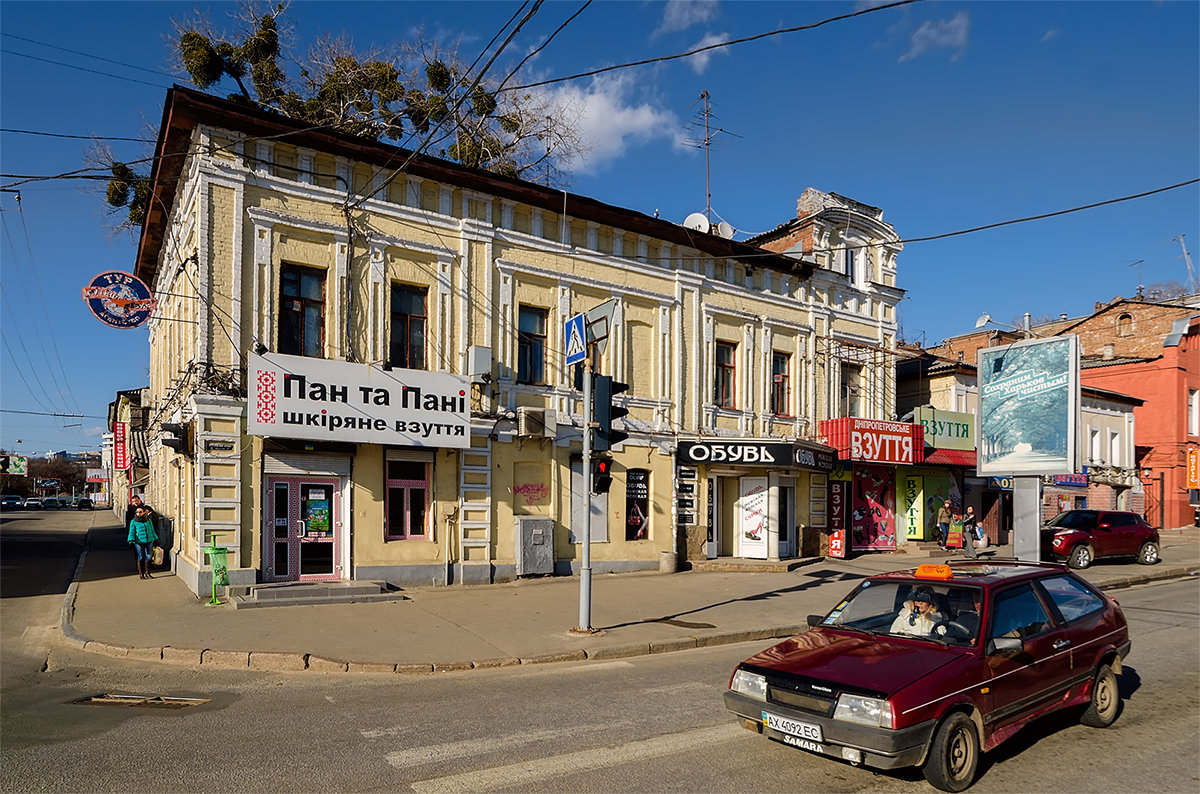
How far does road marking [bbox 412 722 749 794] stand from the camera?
5.64 metres

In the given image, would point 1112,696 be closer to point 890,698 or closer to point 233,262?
point 890,698

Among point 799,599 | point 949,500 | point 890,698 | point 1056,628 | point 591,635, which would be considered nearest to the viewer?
point 890,698

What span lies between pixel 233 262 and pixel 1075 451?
54.5 ft

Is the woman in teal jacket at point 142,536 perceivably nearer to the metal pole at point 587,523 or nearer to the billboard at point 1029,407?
the metal pole at point 587,523

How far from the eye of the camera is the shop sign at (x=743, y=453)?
2062 centimetres

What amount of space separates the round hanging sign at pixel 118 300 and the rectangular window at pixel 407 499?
5.46 metres

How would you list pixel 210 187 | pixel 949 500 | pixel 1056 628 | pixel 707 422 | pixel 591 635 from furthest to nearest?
1. pixel 949 500
2. pixel 707 422
3. pixel 210 187
4. pixel 591 635
5. pixel 1056 628

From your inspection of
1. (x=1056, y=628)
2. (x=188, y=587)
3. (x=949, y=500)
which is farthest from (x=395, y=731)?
(x=949, y=500)

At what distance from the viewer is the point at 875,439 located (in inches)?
958

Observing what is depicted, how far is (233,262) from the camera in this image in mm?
14727

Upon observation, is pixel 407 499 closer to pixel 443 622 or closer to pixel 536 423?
pixel 536 423

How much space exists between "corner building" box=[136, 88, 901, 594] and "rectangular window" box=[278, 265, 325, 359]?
41 millimetres

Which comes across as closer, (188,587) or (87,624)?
(87,624)

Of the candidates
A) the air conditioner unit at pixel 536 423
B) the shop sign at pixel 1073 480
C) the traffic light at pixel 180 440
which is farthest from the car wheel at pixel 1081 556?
the traffic light at pixel 180 440
